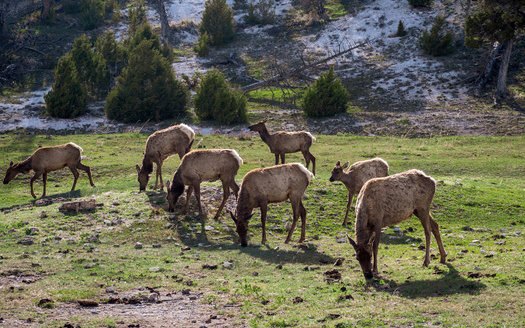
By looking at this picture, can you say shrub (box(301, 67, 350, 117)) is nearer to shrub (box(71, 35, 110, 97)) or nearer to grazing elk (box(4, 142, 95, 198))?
shrub (box(71, 35, 110, 97))

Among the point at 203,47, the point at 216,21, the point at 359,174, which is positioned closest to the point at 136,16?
the point at 216,21

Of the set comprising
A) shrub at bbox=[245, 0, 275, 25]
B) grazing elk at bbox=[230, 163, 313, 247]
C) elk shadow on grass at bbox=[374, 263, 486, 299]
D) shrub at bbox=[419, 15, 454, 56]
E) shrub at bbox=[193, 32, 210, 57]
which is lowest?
elk shadow on grass at bbox=[374, 263, 486, 299]

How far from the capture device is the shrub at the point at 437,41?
141 ft

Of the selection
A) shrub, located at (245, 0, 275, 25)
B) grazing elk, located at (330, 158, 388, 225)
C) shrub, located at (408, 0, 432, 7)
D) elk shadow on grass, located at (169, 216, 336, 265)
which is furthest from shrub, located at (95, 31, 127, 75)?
grazing elk, located at (330, 158, 388, 225)

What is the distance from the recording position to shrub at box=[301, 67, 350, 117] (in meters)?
34.9

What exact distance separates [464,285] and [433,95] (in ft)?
99.9

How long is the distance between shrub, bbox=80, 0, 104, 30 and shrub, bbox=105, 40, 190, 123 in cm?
2033

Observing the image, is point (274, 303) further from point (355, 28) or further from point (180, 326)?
point (355, 28)

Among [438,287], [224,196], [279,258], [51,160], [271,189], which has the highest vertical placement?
[271,189]

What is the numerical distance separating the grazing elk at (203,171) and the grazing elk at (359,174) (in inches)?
128

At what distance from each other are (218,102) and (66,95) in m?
10.2

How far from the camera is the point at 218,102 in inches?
1350

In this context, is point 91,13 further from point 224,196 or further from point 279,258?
point 279,258

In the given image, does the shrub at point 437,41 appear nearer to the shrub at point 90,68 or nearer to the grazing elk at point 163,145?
the shrub at point 90,68
